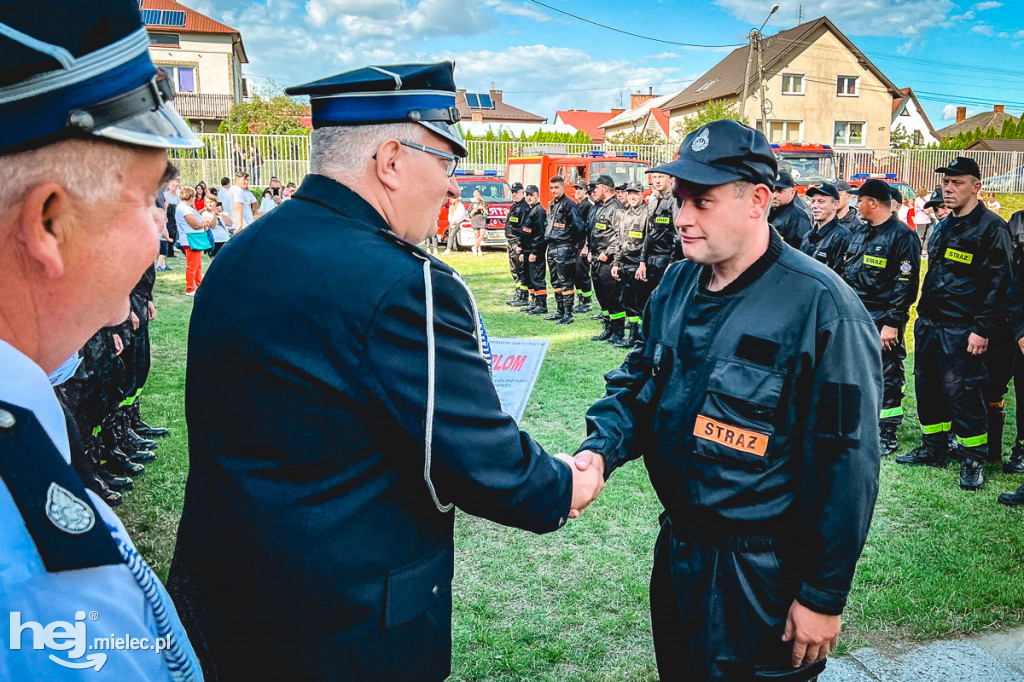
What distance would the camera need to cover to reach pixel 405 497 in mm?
1563

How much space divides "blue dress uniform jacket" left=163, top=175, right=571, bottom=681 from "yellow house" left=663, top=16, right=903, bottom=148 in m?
46.7

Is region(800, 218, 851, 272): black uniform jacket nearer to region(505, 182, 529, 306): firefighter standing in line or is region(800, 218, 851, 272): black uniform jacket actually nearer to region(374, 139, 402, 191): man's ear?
region(505, 182, 529, 306): firefighter standing in line

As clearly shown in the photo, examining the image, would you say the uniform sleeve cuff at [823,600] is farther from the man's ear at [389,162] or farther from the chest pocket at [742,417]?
the man's ear at [389,162]

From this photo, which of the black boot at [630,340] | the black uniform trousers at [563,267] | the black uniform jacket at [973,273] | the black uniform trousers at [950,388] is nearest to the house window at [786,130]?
the black uniform trousers at [563,267]

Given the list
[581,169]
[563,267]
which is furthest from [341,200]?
[581,169]

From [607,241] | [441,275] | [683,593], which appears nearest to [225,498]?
[441,275]

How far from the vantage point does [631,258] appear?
37.3 feet

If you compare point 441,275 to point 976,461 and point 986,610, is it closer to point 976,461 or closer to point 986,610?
point 986,610

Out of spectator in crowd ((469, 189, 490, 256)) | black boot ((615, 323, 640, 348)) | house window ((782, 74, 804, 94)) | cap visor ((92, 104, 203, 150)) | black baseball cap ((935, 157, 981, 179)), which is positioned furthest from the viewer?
house window ((782, 74, 804, 94))

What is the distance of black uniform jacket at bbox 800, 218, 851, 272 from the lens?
7.78 metres

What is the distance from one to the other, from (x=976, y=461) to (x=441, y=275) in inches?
234

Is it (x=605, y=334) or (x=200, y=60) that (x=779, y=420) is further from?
(x=200, y=60)

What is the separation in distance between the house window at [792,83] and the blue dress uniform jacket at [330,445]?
49.1 metres

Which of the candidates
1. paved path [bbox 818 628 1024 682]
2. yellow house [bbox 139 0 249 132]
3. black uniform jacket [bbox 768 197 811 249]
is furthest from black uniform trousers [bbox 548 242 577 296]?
yellow house [bbox 139 0 249 132]
